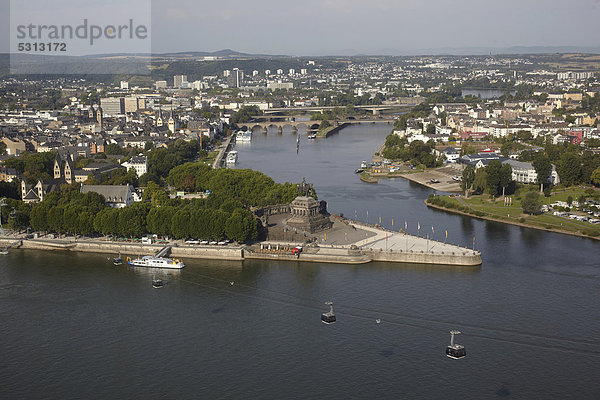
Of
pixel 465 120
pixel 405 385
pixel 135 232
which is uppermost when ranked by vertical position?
pixel 465 120

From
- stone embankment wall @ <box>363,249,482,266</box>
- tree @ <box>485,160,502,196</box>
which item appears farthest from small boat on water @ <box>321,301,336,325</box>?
tree @ <box>485,160,502,196</box>

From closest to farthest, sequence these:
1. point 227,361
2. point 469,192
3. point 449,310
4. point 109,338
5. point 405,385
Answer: point 405,385, point 227,361, point 109,338, point 449,310, point 469,192

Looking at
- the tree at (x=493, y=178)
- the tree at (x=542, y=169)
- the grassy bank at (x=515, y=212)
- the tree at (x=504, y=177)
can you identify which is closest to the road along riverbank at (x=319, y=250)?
the grassy bank at (x=515, y=212)

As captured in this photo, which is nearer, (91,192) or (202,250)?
(202,250)

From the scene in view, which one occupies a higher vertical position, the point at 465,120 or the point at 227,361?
the point at 465,120

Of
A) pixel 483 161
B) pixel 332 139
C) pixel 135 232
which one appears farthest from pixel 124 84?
pixel 135 232

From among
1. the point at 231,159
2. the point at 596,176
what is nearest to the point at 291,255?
the point at 596,176

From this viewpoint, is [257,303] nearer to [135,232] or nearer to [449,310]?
[449,310]

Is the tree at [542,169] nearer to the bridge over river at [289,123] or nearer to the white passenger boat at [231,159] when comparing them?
the white passenger boat at [231,159]
